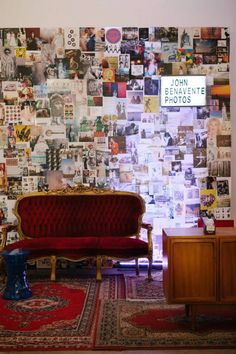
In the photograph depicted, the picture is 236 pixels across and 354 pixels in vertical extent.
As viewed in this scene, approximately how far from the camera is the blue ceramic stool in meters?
5.26

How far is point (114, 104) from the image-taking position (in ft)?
22.2

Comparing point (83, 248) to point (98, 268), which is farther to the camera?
point (98, 268)

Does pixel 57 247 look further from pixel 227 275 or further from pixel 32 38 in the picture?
pixel 32 38

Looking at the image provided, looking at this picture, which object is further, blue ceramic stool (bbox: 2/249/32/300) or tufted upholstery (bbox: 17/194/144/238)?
tufted upholstery (bbox: 17/194/144/238)

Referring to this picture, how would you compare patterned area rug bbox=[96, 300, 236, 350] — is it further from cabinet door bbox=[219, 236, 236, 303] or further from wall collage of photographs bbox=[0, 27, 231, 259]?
wall collage of photographs bbox=[0, 27, 231, 259]

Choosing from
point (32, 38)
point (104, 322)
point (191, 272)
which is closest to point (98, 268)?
point (104, 322)

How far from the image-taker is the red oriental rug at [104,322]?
13.0 feet

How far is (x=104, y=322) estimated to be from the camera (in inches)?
175

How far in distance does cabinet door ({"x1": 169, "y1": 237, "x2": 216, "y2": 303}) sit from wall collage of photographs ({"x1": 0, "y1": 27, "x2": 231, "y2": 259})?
2.50 m

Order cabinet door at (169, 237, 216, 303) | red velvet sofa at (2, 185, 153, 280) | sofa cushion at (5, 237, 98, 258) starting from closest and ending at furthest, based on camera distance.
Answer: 1. cabinet door at (169, 237, 216, 303)
2. sofa cushion at (5, 237, 98, 258)
3. red velvet sofa at (2, 185, 153, 280)

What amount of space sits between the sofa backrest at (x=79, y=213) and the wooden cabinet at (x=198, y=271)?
7.56 feet

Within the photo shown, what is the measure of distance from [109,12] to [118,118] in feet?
4.70

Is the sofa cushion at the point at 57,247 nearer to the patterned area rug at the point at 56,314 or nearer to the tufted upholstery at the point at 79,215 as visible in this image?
the patterned area rug at the point at 56,314

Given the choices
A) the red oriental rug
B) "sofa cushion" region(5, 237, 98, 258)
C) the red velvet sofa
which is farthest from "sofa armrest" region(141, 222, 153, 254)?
"sofa cushion" region(5, 237, 98, 258)
